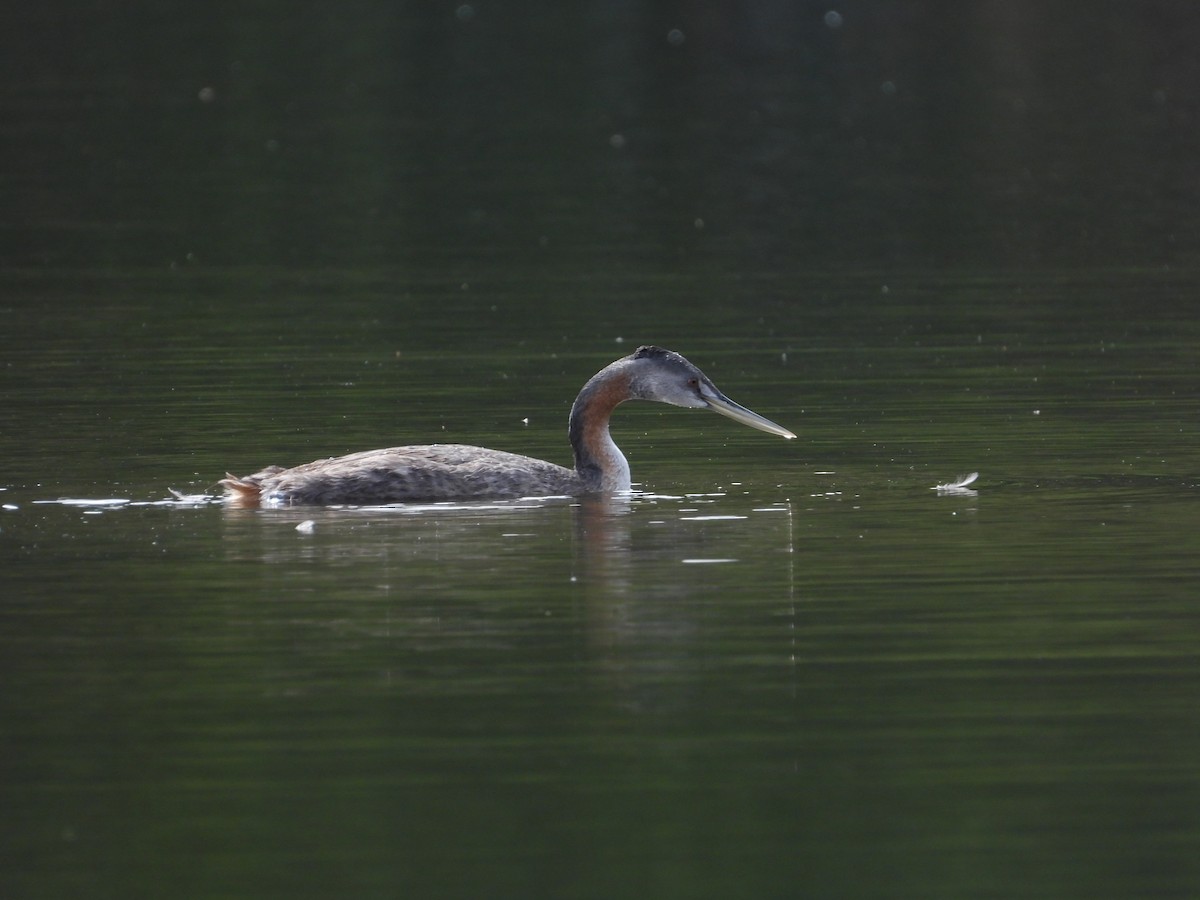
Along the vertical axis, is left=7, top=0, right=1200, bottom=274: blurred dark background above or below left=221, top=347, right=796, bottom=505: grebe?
above

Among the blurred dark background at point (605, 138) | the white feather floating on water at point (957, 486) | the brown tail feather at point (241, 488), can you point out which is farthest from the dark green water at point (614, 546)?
the brown tail feather at point (241, 488)

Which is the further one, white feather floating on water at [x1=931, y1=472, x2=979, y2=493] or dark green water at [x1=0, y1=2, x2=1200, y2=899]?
white feather floating on water at [x1=931, y1=472, x2=979, y2=493]

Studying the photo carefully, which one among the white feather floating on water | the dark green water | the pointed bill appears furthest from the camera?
the pointed bill

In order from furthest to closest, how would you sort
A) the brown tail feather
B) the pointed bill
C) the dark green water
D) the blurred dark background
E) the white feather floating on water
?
the blurred dark background
the pointed bill
the white feather floating on water
the brown tail feather
the dark green water

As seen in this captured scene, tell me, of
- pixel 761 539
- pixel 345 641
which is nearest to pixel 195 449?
pixel 761 539

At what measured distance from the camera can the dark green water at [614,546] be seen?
8109 millimetres

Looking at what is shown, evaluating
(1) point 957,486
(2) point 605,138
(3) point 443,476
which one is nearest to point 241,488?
(3) point 443,476

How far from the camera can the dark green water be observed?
8109 millimetres

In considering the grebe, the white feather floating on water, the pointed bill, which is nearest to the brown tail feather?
the grebe

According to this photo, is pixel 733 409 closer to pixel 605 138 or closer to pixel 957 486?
pixel 957 486

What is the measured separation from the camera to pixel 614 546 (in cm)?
1277

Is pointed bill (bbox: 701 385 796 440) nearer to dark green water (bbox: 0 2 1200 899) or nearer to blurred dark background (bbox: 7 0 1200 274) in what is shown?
dark green water (bbox: 0 2 1200 899)

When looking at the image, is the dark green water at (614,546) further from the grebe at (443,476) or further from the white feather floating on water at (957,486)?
the grebe at (443,476)

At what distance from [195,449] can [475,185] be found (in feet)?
64.3
